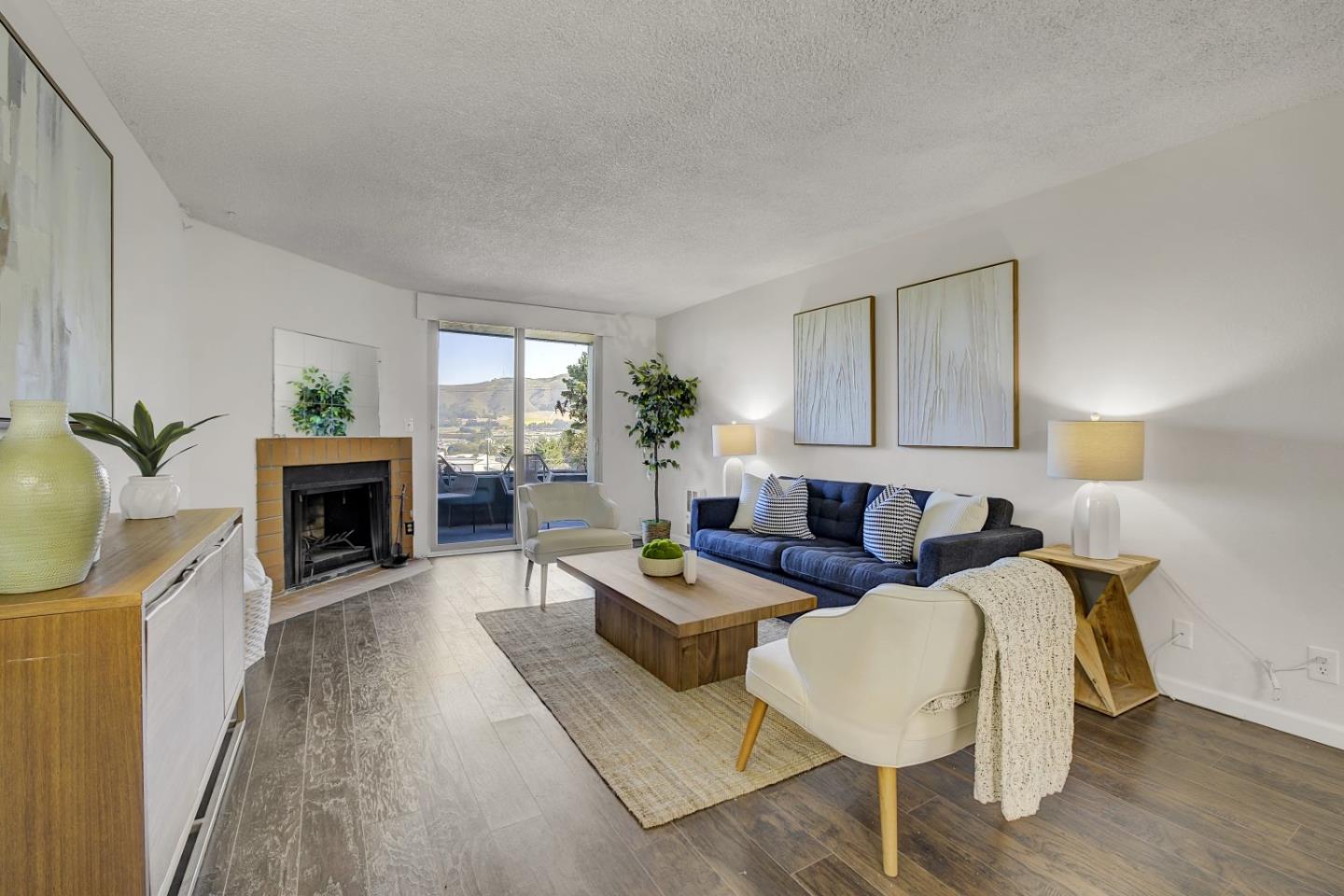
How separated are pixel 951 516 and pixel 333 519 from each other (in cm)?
475

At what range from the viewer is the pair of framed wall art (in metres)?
3.49

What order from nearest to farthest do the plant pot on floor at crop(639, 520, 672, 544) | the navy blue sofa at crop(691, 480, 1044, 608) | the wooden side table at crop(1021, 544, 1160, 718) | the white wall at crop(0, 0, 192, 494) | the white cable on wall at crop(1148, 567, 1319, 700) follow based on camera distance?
the white wall at crop(0, 0, 192, 494) → the white cable on wall at crop(1148, 567, 1319, 700) → the wooden side table at crop(1021, 544, 1160, 718) → the navy blue sofa at crop(691, 480, 1044, 608) → the plant pot on floor at crop(639, 520, 672, 544)

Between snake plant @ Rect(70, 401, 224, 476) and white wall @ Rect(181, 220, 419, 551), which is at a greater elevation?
white wall @ Rect(181, 220, 419, 551)

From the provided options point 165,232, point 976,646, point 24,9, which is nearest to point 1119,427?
point 976,646

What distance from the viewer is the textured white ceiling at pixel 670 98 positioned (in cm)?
196

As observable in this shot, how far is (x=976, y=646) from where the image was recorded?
5.32 ft

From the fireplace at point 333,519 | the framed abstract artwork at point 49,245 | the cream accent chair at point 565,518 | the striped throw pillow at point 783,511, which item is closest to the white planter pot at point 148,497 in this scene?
the framed abstract artwork at point 49,245

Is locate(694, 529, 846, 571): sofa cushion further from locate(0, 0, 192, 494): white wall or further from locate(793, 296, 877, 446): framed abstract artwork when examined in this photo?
locate(0, 0, 192, 494): white wall

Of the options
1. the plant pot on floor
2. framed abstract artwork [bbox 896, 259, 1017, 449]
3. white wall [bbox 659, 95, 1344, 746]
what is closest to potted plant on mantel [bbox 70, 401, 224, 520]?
framed abstract artwork [bbox 896, 259, 1017, 449]

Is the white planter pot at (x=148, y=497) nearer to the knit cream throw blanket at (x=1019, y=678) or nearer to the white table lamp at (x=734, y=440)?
the knit cream throw blanket at (x=1019, y=678)

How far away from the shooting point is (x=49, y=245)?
5.87ft

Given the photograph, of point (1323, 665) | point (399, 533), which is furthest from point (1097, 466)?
point (399, 533)

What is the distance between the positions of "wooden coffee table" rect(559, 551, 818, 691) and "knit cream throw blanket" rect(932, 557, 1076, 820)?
117 centimetres

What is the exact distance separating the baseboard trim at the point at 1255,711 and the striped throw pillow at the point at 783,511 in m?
2.09
